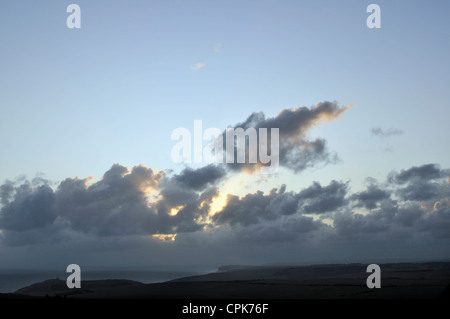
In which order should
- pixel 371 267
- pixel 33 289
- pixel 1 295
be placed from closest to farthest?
pixel 1 295 → pixel 33 289 → pixel 371 267

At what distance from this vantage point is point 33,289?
10294 cm
